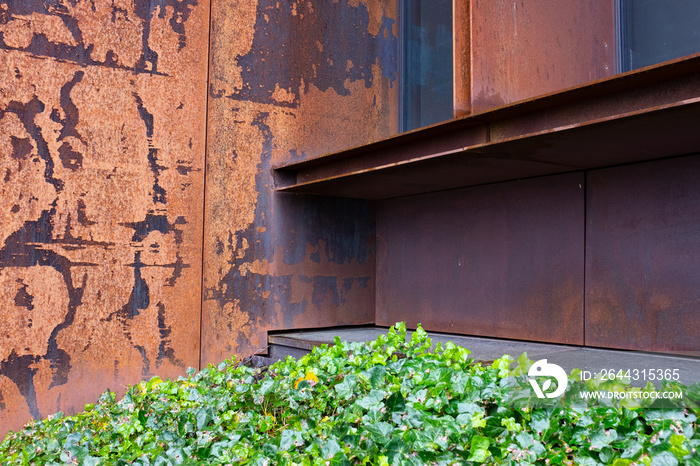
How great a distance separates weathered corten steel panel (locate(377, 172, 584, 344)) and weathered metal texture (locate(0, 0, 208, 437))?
157 centimetres

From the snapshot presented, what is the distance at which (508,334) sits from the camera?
12.1 ft

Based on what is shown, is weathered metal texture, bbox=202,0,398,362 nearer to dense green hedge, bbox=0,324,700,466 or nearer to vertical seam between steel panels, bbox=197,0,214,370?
vertical seam between steel panels, bbox=197,0,214,370

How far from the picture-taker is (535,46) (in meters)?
3.33

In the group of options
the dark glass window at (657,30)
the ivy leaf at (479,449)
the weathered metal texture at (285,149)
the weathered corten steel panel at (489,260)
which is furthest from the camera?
the weathered metal texture at (285,149)

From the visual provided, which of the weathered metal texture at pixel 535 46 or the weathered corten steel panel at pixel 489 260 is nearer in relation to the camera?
the weathered metal texture at pixel 535 46

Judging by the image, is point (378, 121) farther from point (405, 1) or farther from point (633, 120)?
point (633, 120)

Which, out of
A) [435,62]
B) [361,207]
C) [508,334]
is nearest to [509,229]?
[508,334]

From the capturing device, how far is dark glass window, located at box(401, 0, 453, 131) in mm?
4501

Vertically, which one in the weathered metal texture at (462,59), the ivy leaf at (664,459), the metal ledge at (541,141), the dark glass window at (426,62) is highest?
the dark glass window at (426,62)

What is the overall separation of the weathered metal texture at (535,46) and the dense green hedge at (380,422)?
145cm

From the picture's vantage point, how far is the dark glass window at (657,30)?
128 inches

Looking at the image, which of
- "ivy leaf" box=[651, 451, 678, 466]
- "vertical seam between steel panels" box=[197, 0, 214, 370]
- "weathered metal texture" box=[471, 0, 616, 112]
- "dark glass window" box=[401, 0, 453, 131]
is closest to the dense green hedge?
"ivy leaf" box=[651, 451, 678, 466]

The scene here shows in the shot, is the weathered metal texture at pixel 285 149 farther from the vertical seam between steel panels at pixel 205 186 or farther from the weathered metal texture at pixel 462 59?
the weathered metal texture at pixel 462 59
